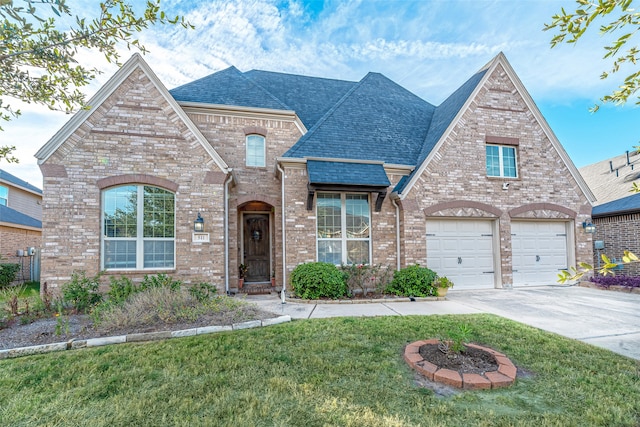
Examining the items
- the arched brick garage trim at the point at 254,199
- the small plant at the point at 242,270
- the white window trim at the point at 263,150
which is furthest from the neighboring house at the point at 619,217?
the small plant at the point at 242,270

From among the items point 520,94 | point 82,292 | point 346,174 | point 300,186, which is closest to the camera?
point 82,292

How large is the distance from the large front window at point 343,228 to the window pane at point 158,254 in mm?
4237

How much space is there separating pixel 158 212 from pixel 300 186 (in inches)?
159

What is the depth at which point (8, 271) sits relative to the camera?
37.5 ft

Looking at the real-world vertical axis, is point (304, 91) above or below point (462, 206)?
above

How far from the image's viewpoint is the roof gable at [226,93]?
10258mm

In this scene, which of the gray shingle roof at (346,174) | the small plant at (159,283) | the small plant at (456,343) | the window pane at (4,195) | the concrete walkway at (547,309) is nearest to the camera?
the small plant at (456,343)

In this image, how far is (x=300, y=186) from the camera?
905cm

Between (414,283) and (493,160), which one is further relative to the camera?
(493,160)

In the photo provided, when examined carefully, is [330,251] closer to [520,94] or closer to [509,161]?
[509,161]

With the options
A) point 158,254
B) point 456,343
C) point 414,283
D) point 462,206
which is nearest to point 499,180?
point 462,206

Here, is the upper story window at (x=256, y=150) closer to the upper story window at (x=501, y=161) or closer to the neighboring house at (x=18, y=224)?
the upper story window at (x=501, y=161)

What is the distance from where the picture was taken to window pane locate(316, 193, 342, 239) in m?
9.26

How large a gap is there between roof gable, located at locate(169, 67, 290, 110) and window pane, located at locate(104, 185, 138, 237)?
12.5 ft
